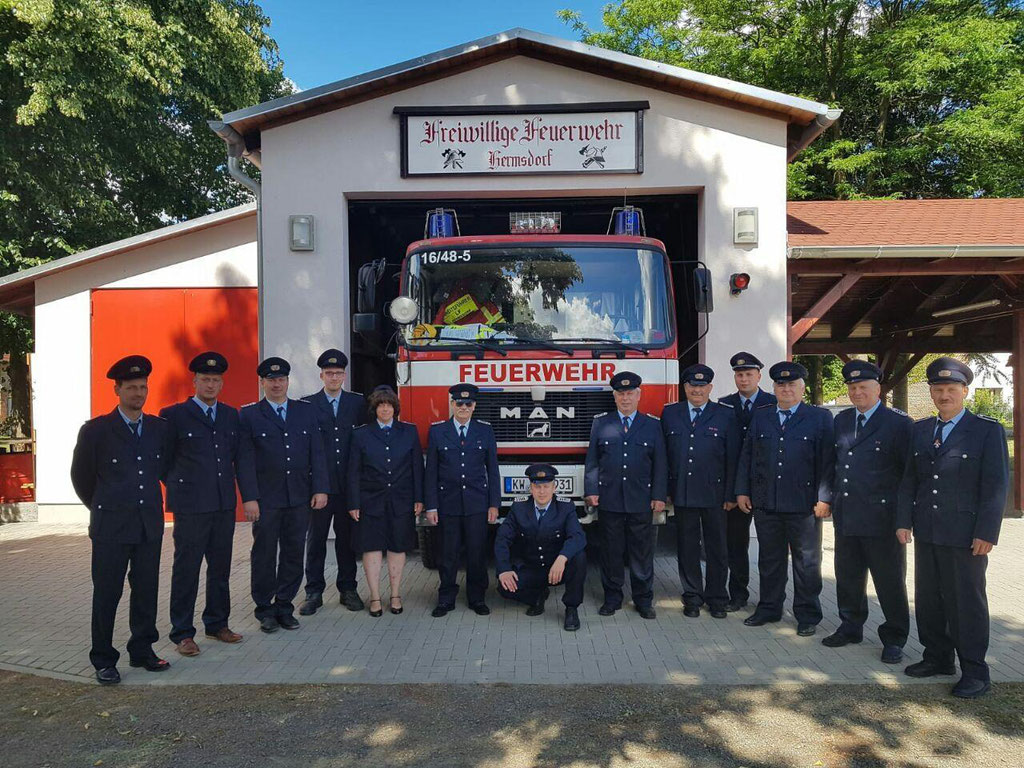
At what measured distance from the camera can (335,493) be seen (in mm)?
5969

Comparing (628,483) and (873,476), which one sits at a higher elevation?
(873,476)

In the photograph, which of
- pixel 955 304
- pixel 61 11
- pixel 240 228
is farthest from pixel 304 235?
pixel 955 304

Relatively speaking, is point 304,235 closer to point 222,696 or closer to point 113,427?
point 113,427

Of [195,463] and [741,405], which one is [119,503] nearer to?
[195,463]

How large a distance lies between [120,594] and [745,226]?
6.79 metres

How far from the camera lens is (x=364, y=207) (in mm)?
8953

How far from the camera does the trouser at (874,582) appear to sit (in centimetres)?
484

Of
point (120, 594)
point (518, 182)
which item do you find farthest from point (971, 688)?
point (518, 182)

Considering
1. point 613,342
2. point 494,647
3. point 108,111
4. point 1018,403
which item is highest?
point 108,111

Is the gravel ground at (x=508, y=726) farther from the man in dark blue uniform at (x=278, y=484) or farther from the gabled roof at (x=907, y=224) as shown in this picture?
the gabled roof at (x=907, y=224)

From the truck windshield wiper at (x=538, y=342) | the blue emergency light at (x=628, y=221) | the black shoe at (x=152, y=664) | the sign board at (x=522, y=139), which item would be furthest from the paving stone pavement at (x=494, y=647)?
the sign board at (x=522, y=139)

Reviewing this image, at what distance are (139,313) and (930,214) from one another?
1114 cm

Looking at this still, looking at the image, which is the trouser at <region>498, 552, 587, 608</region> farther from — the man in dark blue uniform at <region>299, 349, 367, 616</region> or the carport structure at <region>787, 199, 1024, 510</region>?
the carport structure at <region>787, 199, 1024, 510</region>

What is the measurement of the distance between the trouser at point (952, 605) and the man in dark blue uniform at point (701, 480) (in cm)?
145
